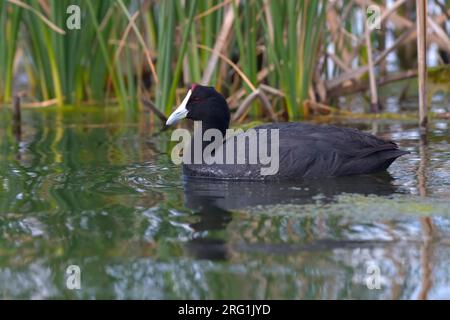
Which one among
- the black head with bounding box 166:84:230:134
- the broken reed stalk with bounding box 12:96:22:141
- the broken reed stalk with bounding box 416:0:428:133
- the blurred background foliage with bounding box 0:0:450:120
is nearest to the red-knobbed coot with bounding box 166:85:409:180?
the black head with bounding box 166:84:230:134

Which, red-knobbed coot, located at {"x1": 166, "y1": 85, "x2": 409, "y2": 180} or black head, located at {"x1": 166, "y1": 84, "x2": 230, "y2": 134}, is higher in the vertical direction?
black head, located at {"x1": 166, "y1": 84, "x2": 230, "y2": 134}

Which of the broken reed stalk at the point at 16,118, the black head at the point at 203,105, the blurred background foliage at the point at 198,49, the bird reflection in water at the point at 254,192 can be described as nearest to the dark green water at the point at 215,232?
the bird reflection in water at the point at 254,192

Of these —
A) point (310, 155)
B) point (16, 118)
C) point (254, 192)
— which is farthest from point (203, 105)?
point (16, 118)

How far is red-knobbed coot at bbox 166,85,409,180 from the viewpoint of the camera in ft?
17.1

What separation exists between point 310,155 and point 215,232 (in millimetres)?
1478

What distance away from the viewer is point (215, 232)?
12.8 ft

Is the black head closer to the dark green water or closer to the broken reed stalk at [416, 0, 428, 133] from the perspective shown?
the dark green water

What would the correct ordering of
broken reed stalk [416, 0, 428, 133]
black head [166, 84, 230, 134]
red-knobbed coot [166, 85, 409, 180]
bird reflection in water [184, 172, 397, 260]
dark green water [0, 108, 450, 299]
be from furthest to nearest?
1. broken reed stalk [416, 0, 428, 133]
2. black head [166, 84, 230, 134]
3. red-knobbed coot [166, 85, 409, 180]
4. bird reflection in water [184, 172, 397, 260]
5. dark green water [0, 108, 450, 299]

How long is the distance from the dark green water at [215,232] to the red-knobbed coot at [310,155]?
0.10 m

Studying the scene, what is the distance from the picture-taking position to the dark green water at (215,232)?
3.20 meters

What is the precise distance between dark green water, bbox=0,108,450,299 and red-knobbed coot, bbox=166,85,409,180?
0.32 feet

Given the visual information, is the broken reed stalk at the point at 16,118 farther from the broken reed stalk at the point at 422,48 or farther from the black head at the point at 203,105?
the broken reed stalk at the point at 422,48
